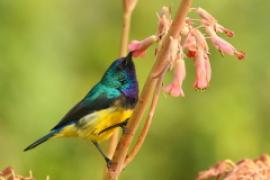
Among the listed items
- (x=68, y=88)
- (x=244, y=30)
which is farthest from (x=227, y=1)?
(x=68, y=88)

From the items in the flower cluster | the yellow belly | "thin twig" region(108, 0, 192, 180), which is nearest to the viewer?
"thin twig" region(108, 0, 192, 180)

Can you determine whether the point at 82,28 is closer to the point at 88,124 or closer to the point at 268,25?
the point at 268,25

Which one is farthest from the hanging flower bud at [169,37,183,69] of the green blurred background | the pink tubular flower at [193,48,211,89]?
the green blurred background

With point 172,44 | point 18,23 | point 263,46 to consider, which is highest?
point 172,44

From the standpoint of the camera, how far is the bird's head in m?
3.08

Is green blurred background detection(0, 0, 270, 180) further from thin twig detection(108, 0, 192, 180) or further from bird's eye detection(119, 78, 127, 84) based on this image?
thin twig detection(108, 0, 192, 180)

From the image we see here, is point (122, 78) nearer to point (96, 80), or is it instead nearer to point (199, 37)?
point (199, 37)

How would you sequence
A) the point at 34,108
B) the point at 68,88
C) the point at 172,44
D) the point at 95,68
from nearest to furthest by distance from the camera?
the point at 172,44
the point at 34,108
the point at 68,88
the point at 95,68

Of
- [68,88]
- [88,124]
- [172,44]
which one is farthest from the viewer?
[68,88]

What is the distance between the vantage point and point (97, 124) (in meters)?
3.23

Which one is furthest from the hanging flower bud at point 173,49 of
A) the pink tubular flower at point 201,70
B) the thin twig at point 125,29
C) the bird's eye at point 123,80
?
the bird's eye at point 123,80

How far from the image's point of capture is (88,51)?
6773 mm

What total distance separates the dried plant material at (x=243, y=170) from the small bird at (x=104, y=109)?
2.39ft

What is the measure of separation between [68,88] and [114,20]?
4.00 feet
